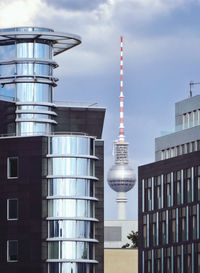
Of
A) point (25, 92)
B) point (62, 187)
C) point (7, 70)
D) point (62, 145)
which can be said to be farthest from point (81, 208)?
point (7, 70)

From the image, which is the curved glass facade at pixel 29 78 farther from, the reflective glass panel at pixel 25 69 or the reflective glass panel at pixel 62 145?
the reflective glass panel at pixel 62 145

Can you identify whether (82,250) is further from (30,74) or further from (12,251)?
(30,74)

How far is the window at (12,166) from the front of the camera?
446 ft

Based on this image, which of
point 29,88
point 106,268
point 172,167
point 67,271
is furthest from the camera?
point 106,268

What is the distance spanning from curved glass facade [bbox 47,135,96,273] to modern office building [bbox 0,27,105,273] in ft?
0.30

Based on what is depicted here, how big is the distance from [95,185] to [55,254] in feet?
33.0

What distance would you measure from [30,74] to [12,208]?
1435cm

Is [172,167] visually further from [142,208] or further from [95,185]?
[95,185]

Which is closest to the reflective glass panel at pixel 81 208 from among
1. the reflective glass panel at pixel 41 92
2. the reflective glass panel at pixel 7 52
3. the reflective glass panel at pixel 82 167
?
the reflective glass panel at pixel 82 167

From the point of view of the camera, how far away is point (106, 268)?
19962cm

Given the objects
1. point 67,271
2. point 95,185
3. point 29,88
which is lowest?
point 67,271

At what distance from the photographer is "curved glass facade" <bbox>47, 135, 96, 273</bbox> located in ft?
440

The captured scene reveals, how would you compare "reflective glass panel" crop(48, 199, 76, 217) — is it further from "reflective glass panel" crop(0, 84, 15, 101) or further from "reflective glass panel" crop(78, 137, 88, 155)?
"reflective glass panel" crop(0, 84, 15, 101)

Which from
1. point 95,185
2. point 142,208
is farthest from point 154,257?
point 95,185
